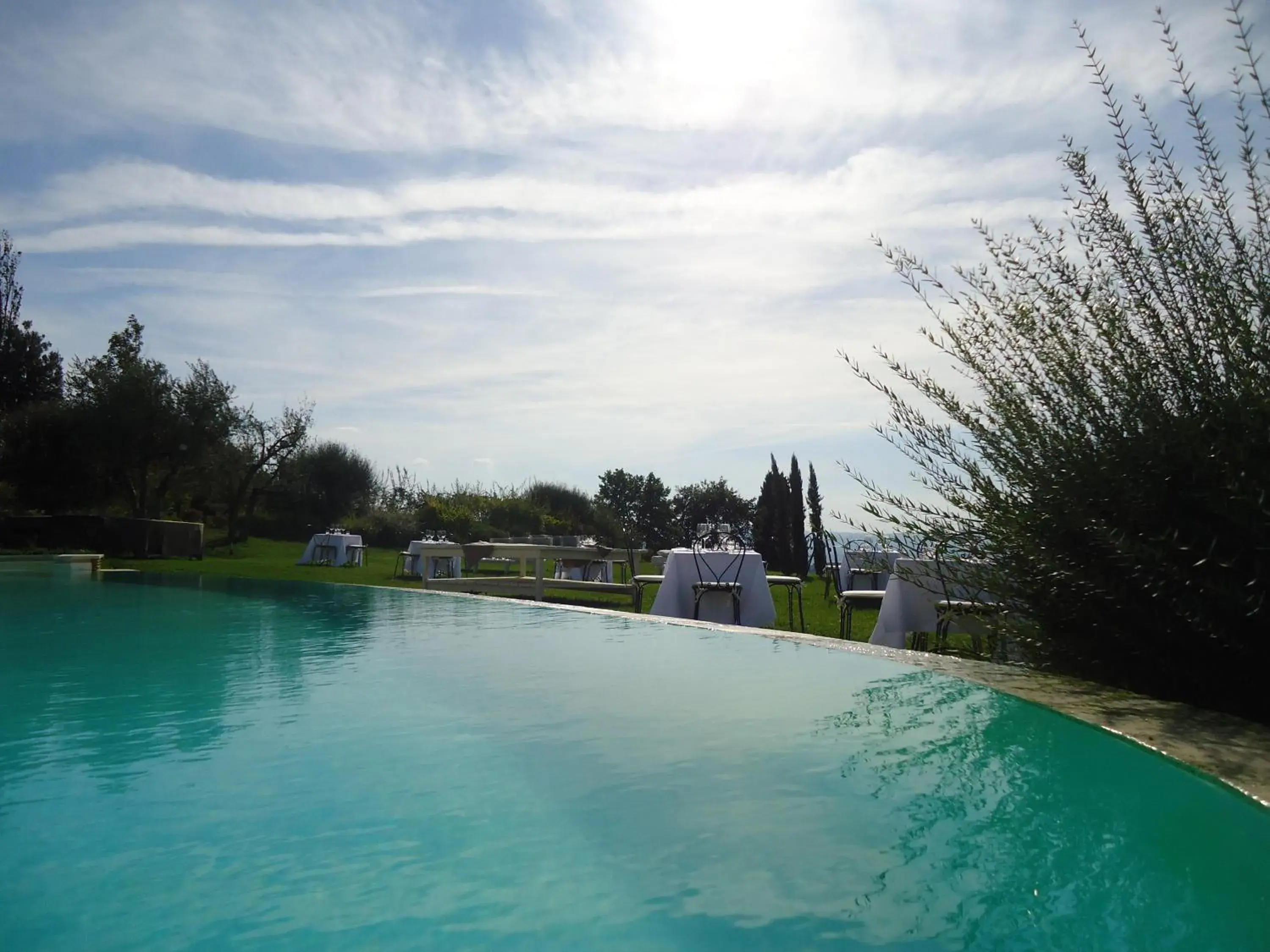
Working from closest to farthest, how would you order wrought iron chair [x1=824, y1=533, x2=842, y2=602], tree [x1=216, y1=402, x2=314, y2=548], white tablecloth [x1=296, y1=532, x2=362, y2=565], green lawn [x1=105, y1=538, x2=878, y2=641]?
1. wrought iron chair [x1=824, y1=533, x2=842, y2=602]
2. green lawn [x1=105, y1=538, x2=878, y2=641]
3. white tablecloth [x1=296, y1=532, x2=362, y2=565]
4. tree [x1=216, y1=402, x2=314, y2=548]

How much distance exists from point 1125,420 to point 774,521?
68.9 feet

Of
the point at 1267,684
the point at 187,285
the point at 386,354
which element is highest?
the point at 187,285

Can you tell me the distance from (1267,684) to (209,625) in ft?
22.9

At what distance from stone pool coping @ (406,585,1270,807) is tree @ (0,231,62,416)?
1229 inches

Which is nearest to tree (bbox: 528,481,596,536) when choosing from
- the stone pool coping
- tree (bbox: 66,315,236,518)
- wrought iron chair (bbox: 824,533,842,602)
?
tree (bbox: 66,315,236,518)

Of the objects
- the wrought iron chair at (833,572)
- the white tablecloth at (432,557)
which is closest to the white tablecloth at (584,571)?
the white tablecloth at (432,557)

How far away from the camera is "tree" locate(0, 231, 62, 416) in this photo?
28812 millimetres

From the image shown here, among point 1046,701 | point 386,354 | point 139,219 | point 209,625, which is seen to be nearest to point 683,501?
point 386,354

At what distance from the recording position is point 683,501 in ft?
100

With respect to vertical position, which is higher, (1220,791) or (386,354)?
(386,354)

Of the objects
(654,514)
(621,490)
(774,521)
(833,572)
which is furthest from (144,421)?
(833,572)

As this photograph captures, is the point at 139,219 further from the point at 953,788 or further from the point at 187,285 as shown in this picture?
the point at 953,788

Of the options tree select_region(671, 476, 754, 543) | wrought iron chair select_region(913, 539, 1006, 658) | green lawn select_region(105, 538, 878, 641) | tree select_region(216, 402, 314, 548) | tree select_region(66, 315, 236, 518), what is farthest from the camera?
tree select_region(671, 476, 754, 543)

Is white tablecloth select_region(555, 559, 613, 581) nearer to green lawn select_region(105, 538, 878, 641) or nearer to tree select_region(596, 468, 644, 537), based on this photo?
green lawn select_region(105, 538, 878, 641)
